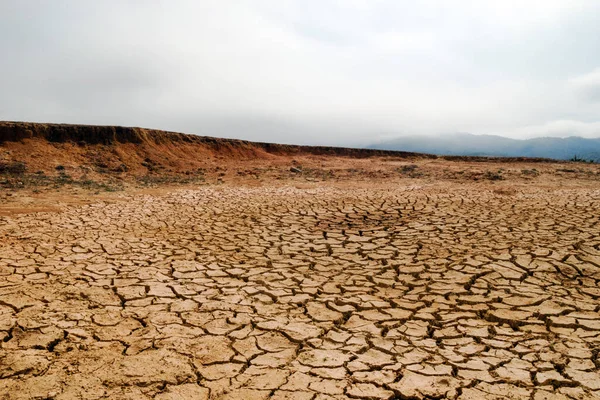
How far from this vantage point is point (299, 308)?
2.90 metres

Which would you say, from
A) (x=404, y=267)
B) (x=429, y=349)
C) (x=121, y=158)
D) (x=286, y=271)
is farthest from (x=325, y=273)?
(x=121, y=158)

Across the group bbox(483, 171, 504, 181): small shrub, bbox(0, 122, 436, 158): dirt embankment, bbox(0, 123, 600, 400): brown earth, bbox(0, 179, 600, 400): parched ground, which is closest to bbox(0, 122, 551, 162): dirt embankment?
bbox(0, 122, 436, 158): dirt embankment

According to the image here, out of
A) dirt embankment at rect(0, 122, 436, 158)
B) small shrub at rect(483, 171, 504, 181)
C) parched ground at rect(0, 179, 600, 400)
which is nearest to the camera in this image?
parched ground at rect(0, 179, 600, 400)

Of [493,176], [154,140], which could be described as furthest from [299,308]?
[154,140]

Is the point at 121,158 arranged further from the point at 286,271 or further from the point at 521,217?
the point at 521,217

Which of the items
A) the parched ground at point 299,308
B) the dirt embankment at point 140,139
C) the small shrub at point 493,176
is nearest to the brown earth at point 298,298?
the parched ground at point 299,308

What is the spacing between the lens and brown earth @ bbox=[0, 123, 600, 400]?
2002 millimetres

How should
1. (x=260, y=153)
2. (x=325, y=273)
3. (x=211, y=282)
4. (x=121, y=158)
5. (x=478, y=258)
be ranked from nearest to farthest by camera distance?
(x=211, y=282) < (x=325, y=273) < (x=478, y=258) < (x=121, y=158) < (x=260, y=153)

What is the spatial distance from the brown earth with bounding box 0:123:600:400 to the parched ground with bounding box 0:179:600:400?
14 millimetres

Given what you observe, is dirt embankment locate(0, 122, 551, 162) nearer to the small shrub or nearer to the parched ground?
the small shrub

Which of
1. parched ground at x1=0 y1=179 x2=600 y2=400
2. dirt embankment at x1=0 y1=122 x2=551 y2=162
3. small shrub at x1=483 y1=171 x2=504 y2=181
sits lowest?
parched ground at x1=0 y1=179 x2=600 y2=400

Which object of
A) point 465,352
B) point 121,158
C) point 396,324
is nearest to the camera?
point 465,352

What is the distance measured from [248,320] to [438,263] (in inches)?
85.2

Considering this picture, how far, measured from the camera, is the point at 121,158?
12867 millimetres
